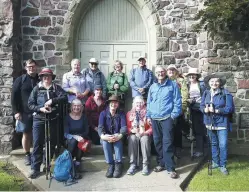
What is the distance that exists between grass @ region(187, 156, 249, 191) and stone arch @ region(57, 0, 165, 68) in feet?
9.55

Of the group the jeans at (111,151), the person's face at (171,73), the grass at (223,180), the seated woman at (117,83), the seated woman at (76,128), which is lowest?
the grass at (223,180)

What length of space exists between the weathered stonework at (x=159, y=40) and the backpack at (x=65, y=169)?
2.48 m

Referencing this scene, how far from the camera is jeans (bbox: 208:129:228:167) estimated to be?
577 cm

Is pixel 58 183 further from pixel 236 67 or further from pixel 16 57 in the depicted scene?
pixel 236 67

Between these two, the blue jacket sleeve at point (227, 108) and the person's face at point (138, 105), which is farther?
the person's face at point (138, 105)

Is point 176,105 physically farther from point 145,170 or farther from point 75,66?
point 75,66

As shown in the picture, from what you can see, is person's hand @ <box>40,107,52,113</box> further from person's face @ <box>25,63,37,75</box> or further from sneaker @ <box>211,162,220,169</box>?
sneaker @ <box>211,162,220,169</box>

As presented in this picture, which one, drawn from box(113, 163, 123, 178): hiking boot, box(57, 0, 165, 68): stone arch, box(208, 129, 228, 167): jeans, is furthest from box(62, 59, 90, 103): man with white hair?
box(208, 129, 228, 167): jeans

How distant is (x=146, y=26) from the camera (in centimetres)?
796

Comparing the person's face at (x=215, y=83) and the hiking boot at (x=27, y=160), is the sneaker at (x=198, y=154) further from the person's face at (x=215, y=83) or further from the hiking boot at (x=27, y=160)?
the hiking boot at (x=27, y=160)

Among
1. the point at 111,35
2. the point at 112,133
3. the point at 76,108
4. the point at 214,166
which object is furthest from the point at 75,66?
the point at 214,166

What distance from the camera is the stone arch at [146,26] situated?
756 centimetres

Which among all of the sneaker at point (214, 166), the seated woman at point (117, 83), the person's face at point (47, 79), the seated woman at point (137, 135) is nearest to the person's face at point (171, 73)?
the seated woman at point (137, 135)

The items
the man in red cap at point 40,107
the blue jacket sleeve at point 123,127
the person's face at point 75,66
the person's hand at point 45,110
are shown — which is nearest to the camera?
the person's hand at point 45,110
